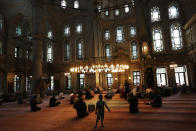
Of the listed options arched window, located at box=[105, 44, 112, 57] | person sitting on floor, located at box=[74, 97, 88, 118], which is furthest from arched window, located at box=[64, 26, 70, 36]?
person sitting on floor, located at box=[74, 97, 88, 118]

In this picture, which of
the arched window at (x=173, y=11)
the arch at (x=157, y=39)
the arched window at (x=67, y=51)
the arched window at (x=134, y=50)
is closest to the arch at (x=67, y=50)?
the arched window at (x=67, y=51)

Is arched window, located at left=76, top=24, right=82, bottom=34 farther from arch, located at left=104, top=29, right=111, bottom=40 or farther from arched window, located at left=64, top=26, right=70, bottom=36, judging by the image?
arch, located at left=104, top=29, right=111, bottom=40

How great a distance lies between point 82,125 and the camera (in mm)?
5559

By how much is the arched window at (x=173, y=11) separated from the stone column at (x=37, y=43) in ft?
60.9

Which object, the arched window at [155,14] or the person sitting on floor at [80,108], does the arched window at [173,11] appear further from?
the person sitting on floor at [80,108]

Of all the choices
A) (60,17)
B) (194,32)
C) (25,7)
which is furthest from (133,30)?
(25,7)

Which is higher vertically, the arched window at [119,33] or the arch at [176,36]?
the arched window at [119,33]

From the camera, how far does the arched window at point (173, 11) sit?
2008 centimetres

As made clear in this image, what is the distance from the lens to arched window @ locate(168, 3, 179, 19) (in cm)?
2008

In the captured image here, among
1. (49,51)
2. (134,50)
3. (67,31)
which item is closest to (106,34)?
(134,50)

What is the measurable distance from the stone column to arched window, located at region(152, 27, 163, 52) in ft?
54.4

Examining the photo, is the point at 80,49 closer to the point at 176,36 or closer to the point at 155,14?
the point at 155,14

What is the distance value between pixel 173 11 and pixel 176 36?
3.96 m

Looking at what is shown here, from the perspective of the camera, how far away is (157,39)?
2100 cm
